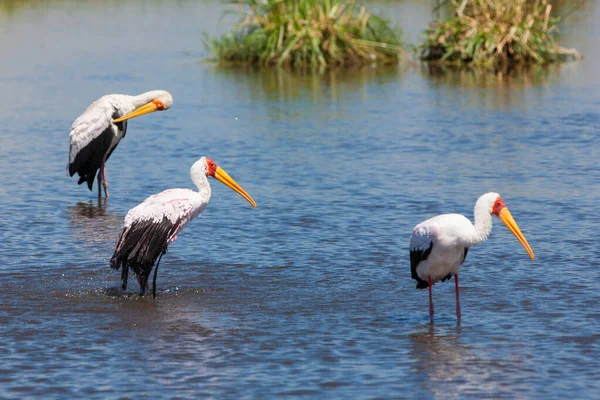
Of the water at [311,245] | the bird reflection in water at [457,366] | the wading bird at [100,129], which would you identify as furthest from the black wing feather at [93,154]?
the bird reflection in water at [457,366]

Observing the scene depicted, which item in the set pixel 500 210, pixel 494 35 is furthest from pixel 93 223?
pixel 494 35

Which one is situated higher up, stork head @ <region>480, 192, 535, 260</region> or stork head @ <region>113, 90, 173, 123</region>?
stork head @ <region>113, 90, 173, 123</region>

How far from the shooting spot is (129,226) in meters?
8.59

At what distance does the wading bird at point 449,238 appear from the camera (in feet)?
25.6

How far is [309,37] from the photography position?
22.7 metres

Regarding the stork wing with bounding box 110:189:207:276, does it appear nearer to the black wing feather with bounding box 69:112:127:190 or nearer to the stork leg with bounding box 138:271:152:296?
the stork leg with bounding box 138:271:152:296

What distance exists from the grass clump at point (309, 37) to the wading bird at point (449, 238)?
48.3ft

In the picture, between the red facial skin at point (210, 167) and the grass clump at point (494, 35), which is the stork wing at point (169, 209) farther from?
the grass clump at point (494, 35)

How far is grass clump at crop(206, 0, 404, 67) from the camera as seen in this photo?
22442 millimetres

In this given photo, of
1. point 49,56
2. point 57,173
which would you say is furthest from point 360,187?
point 49,56

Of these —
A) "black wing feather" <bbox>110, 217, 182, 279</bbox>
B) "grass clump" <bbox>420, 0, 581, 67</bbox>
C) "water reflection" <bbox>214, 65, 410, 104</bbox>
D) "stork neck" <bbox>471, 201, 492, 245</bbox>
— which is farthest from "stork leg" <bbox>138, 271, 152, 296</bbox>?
"grass clump" <bbox>420, 0, 581, 67</bbox>

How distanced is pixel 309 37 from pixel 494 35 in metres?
3.61

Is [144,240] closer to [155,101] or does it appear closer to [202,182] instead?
[202,182]

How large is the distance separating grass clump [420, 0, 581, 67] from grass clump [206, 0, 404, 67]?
1018mm
